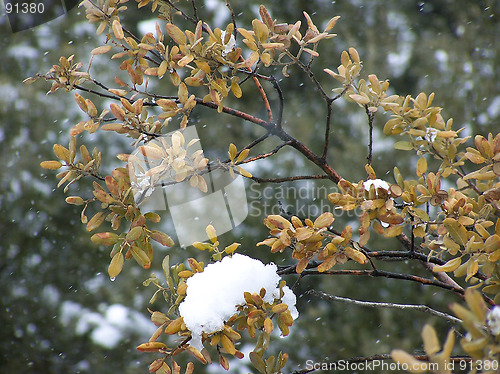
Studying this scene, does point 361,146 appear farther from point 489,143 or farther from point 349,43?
point 489,143

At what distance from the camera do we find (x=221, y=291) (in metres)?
0.80

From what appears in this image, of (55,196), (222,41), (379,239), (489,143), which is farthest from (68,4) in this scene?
(489,143)

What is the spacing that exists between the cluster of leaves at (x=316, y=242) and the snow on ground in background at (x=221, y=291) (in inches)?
3.3

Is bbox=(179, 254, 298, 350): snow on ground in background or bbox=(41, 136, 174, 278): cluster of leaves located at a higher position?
bbox=(41, 136, 174, 278): cluster of leaves

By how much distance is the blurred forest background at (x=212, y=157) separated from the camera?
3111mm

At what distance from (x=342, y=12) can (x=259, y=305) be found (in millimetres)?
3359

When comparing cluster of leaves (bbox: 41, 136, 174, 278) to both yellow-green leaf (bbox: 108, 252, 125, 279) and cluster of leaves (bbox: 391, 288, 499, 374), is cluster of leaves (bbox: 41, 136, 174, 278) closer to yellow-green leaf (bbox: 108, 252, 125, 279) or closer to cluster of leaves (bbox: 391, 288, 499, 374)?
yellow-green leaf (bbox: 108, 252, 125, 279)

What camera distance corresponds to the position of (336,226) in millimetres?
3070

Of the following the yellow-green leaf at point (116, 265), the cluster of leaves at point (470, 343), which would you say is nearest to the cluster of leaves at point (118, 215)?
the yellow-green leaf at point (116, 265)

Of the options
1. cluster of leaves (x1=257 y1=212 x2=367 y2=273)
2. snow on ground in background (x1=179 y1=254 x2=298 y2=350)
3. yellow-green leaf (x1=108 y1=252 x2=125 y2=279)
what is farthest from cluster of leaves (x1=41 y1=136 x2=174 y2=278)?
cluster of leaves (x1=257 y1=212 x2=367 y2=273)

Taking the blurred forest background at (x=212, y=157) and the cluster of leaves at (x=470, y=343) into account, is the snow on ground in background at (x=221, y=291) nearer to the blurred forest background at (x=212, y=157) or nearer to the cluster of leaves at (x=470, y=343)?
the cluster of leaves at (x=470, y=343)

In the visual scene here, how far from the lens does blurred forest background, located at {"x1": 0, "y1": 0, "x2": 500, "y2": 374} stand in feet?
10.2

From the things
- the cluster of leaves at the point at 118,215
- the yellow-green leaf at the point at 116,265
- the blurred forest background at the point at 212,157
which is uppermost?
the cluster of leaves at the point at 118,215

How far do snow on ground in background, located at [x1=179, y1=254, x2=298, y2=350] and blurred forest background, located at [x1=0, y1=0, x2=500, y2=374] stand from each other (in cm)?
222
